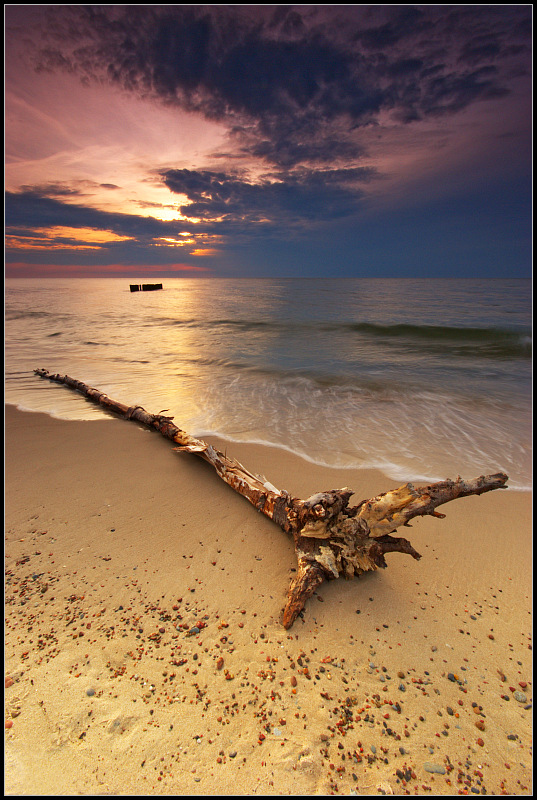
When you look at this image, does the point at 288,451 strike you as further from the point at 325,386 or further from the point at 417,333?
the point at 417,333

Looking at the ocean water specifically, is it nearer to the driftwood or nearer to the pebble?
the driftwood

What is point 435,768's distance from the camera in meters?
1.77

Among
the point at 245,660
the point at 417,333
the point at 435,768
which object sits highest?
the point at 417,333

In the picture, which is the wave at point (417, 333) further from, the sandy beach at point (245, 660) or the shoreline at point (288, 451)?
the sandy beach at point (245, 660)

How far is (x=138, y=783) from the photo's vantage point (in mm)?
1683

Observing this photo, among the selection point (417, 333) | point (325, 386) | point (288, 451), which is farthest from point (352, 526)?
point (417, 333)

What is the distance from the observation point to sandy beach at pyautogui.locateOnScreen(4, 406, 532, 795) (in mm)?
1754

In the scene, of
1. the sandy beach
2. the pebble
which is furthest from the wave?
the pebble

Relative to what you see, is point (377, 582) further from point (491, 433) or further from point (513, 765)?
point (491, 433)

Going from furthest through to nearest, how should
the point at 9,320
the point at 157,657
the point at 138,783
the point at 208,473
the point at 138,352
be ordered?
1. the point at 9,320
2. the point at 138,352
3. the point at 208,473
4. the point at 157,657
5. the point at 138,783

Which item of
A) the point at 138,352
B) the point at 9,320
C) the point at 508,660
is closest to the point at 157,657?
the point at 508,660

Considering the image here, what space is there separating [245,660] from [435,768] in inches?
43.4

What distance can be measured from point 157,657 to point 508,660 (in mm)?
2272

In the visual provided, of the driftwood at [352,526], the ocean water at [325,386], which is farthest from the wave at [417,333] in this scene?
the driftwood at [352,526]
